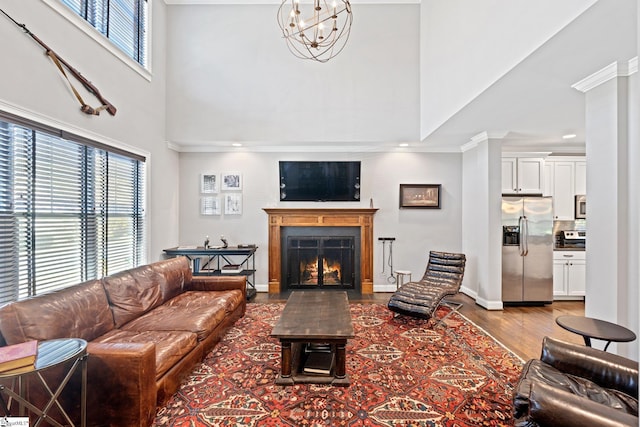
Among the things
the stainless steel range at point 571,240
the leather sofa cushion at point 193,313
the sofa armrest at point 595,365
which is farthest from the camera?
the stainless steel range at point 571,240

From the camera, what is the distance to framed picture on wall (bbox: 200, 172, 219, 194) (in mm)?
Result: 5266

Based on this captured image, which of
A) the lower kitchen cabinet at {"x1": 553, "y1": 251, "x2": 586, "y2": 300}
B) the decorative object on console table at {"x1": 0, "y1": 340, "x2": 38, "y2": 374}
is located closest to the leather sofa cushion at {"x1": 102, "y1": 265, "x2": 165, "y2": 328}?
the decorative object on console table at {"x1": 0, "y1": 340, "x2": 38, "y2": 374}

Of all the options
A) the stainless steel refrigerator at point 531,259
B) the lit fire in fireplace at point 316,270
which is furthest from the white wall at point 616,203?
the lit fire in fireplace at point 316,270

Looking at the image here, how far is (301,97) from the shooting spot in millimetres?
4754

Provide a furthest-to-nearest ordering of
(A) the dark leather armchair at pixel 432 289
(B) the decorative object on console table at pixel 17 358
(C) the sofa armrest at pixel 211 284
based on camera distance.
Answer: (C) the sofa armrest at pixel 211 284, (A) the dark leather armchair at pixel 432 289, (B) the decorative object on console table at pixel 17 358

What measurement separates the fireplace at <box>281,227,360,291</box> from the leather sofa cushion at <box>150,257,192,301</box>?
1.81 meters

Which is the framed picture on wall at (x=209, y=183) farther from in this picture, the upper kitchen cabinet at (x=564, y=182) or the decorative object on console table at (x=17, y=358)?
the upper kitchen cabinet at (x=564, y=182)

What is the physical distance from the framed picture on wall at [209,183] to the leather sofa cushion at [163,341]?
3068mm

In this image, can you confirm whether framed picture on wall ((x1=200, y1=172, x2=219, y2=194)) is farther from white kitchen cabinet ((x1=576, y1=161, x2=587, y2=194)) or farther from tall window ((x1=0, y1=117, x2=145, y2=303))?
white kitchen cabinet ((x1=576, y1=161, x2=587, y2=194))

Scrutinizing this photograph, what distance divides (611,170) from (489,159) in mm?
2032

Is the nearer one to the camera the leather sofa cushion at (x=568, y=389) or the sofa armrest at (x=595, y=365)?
the leather sofa cushion at (x=568, y=389)

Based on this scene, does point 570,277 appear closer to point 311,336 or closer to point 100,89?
point 311,336

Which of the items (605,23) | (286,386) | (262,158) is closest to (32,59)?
(262,158)

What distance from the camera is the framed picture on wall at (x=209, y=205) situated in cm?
527
